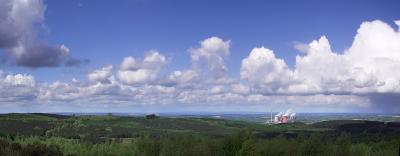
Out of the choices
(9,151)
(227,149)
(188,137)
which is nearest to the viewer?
(9,151)

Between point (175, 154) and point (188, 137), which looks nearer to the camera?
point (175, 154)

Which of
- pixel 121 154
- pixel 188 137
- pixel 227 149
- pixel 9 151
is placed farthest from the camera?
pixel 121 154

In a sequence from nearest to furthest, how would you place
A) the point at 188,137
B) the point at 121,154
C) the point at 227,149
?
1. the point at 227,149
2. the point at 188,137
3. the point at 121,154

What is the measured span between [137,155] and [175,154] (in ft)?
53.5

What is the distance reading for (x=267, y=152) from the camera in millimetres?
110562

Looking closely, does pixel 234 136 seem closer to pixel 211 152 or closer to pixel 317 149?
pixel 211 152

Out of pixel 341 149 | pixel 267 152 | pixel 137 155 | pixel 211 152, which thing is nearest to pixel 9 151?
pixel 137 155

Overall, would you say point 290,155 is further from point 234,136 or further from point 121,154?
point 121,154

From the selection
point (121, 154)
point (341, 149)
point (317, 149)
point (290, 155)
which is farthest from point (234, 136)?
point (121, 154)

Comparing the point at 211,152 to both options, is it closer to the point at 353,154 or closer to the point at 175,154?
the point at 175,154

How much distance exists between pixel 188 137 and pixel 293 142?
27486 mm

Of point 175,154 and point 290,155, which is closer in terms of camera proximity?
point 290,155

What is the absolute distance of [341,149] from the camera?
118m

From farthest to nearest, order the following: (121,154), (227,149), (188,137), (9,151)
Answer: (121,154), (188,137), (227,149), (9,151)
